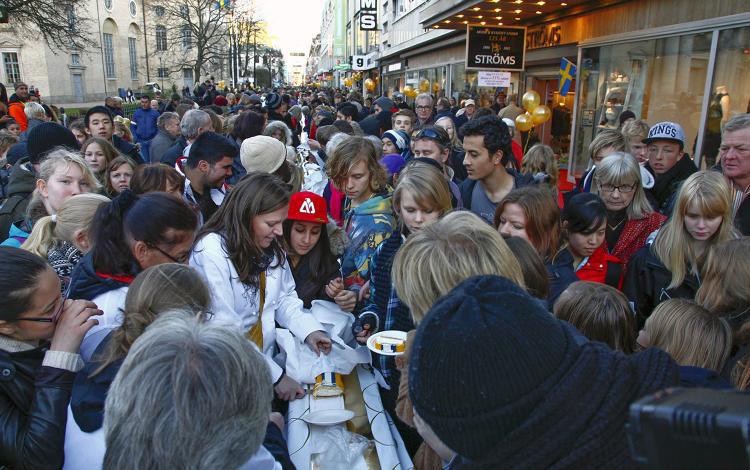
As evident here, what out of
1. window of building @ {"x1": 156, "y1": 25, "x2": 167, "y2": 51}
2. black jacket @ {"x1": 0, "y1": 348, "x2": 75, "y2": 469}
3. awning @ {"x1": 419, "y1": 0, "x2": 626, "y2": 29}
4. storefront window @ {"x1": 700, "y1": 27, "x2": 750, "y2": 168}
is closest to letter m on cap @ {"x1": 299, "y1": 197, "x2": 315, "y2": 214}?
black jacket @ {"x1": 0, "y1": 348, "x2": 75, "y2": 469}

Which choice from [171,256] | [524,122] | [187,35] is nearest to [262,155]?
[171,256]

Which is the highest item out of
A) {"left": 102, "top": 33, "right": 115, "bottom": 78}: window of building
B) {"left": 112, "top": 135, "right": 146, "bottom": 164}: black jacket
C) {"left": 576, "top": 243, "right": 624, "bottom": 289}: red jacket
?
{"left": 102, "top": 33, "right": 115, "bottom": 78}: window of building

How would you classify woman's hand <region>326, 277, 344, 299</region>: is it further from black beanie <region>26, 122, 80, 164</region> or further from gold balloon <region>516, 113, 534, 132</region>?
gold balloon <region>516, 113, 534, 132</region>

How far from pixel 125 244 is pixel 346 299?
1317 mm

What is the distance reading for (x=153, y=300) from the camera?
175cm

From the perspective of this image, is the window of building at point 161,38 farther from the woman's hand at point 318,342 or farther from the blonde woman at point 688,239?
the blonde woman at point 688,239

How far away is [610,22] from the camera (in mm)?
9109

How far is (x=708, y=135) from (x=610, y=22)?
3.46 metres

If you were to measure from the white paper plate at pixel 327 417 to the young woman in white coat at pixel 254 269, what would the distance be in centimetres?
23

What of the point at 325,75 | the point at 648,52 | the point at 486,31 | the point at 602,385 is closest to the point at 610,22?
the point at 648,52

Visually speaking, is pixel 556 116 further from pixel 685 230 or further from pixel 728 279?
pixel 728 279

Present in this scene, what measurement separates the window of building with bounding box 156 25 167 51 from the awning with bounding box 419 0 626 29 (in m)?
50.6

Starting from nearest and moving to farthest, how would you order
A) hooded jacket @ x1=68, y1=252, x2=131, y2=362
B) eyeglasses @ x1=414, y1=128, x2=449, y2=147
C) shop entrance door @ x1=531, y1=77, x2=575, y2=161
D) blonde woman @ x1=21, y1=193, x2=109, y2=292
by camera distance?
hooded jacket @ x1=68, y1=252, x2=131, y2=362 < blonde woman @ x1=21, y1=193, x2=109, y2=292 < eyeglasses @ x1=414, y1=128, x2=449, y2=147 < shop entrance door @ x1=531, y1=77, x2=575, y2=161

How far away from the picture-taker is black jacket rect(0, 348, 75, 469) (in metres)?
1.62
